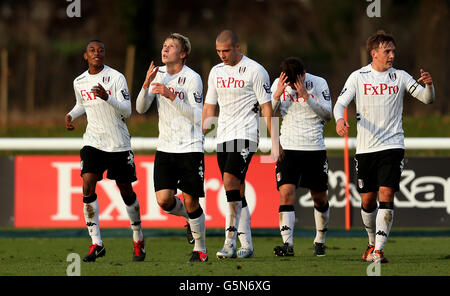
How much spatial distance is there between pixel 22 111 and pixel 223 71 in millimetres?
14597

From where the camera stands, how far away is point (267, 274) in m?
9.98

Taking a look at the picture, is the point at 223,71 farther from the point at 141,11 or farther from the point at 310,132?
the point at 141,11

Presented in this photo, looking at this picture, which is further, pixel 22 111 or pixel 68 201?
pixel 22 111

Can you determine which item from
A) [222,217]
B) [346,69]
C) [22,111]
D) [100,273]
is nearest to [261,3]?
[346,69]

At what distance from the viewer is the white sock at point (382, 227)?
10812 mm

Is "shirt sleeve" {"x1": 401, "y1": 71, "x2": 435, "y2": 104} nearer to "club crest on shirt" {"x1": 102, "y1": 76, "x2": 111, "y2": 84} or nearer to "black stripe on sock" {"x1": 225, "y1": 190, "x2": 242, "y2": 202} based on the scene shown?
"black stripe on sock" {"x1": 225, "y1": 190, "x2": 242, "y2": 202}

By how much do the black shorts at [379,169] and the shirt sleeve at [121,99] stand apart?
2468mm

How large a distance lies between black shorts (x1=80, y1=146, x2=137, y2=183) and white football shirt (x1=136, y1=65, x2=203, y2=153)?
658 mm

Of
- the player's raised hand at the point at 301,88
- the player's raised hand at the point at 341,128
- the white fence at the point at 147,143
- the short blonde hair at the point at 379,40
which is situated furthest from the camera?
the white fence at the point at 147,143

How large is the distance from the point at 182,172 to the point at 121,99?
41.1 inches

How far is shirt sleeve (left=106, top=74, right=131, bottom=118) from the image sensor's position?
11188mm

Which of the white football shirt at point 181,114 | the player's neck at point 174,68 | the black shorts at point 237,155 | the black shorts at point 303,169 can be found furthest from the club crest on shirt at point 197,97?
the black shorts at point 303,169
